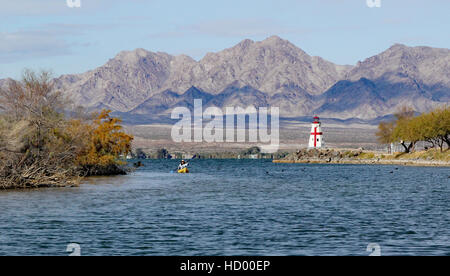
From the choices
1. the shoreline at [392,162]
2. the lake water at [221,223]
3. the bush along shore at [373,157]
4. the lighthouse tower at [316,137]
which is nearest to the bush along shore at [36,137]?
the lake water at [221,223]

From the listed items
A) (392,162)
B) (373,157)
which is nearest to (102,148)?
(392,162)

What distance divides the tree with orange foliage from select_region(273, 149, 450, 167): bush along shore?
6835 centimetres

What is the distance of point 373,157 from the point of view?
170000 millimetres

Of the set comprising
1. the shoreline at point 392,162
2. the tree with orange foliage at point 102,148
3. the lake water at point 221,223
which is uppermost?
the tree with orange foliage at point 102,148

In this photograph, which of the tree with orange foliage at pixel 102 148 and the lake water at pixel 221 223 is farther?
the tree with orange foliage at pixel 102 148

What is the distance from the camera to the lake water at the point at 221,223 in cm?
2695

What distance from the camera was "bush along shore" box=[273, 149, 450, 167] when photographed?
5256 inches

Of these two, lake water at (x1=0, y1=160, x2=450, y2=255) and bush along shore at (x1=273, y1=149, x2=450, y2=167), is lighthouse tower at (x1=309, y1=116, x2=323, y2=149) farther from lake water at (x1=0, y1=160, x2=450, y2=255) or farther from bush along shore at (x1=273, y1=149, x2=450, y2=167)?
lake water at (x1=0, y1=160, x2=450, y2=255)

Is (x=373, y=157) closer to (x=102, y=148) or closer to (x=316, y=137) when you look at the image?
(x=316, y=137)

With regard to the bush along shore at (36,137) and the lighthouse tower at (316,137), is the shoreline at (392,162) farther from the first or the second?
the bush along shore at (36,137)

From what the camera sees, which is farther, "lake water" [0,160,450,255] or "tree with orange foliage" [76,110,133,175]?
"tree with orange foliage" [76,110,133,175]

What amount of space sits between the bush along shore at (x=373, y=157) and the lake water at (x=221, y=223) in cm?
8050

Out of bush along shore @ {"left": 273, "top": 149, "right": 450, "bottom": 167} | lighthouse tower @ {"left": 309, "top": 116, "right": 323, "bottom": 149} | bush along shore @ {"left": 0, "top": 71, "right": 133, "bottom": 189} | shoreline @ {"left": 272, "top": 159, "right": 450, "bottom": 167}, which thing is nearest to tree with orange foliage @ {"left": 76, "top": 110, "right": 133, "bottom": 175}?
bush along shore @ {"left": 0, "top": 71, "right": 133, "bottom": 189}
